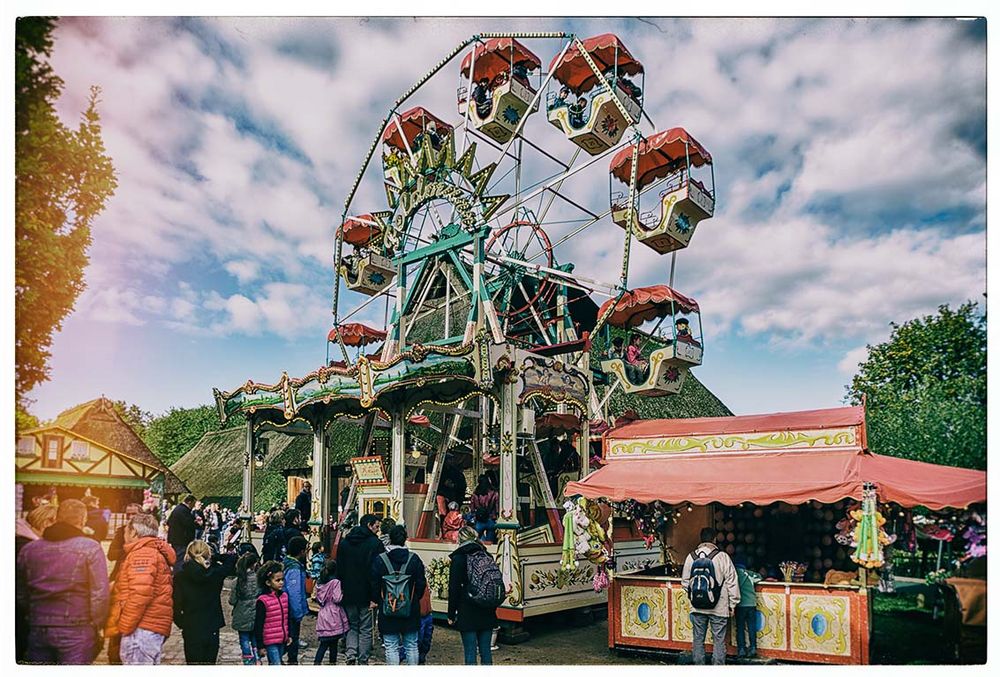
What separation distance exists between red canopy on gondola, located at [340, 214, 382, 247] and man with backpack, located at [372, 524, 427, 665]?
1002 cm

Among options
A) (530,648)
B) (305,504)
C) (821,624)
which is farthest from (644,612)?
(305,504)

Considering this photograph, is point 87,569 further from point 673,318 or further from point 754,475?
point 673,318

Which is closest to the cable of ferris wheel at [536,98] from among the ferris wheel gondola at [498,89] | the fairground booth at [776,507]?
the ferris wheel gondola at [498,89]

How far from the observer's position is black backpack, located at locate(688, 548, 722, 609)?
8805 millimetres

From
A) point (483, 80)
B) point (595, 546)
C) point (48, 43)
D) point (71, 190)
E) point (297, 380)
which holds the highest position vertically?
point (483, 80)

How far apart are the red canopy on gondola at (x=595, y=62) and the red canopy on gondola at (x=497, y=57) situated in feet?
1.55

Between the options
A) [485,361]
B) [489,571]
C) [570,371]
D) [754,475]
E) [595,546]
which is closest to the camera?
[489,571]

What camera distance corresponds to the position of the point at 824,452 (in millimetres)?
9945

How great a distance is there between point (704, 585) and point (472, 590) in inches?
105

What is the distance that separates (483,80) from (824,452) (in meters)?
8.95

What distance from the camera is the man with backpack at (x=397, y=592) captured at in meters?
7.90

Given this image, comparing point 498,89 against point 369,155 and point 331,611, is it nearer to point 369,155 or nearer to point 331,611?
point 369,155

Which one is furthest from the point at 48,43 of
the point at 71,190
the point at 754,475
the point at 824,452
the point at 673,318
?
the point at 824,452

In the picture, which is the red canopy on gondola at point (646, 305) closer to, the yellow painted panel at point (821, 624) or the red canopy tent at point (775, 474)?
the red canopy tent at point (775, 474)
